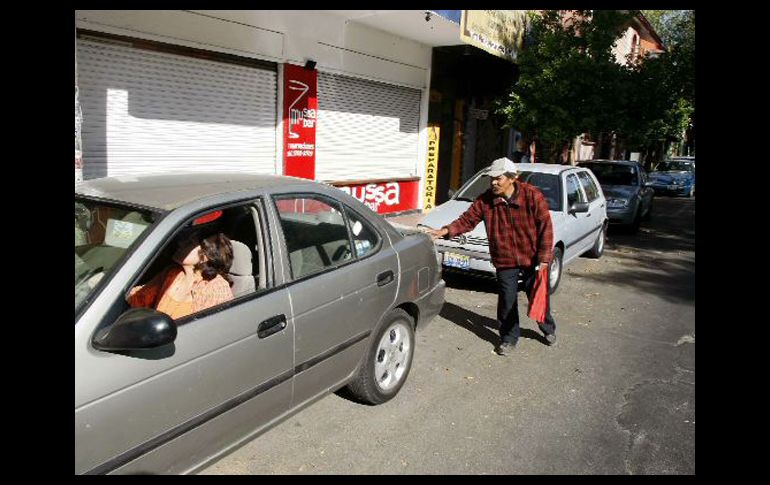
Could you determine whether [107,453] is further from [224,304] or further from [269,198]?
[269,198]

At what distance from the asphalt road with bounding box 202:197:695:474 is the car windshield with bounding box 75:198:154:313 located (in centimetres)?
130

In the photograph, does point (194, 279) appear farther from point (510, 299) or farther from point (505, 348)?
point (505, 348)

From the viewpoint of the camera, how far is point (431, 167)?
45.5 feet

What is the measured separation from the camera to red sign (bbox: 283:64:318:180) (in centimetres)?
959

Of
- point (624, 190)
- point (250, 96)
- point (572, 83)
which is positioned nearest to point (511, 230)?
point (250, 96)

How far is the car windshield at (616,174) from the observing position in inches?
506

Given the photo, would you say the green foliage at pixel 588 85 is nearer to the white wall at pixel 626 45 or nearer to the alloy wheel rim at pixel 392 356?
the alloy wheel rim at pixel 392 356

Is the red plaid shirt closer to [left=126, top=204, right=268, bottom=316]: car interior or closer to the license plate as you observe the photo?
the license plate

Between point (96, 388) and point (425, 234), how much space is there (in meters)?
2.82

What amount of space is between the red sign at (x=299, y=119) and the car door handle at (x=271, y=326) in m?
7.01

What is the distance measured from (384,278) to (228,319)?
1.27m

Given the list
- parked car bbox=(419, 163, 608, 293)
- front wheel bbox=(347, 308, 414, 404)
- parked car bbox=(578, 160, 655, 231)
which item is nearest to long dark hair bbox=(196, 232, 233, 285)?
front wheel bbox=(347, 308, 414, 404)

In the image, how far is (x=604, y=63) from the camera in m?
12.7
